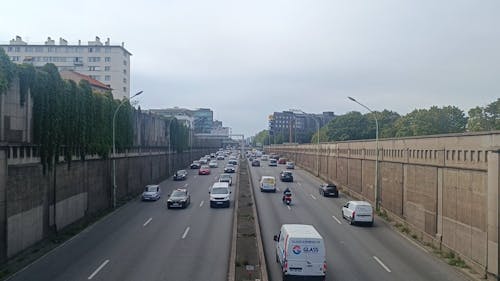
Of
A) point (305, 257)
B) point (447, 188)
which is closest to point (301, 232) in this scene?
point (305, 257)

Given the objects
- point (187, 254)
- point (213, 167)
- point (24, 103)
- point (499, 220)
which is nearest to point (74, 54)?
point (213, 167)

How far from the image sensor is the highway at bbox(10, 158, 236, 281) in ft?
64.8

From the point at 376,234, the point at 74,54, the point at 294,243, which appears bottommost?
the point at 376,234

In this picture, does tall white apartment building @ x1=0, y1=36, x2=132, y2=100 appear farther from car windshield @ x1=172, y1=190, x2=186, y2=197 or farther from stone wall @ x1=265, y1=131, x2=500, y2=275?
stone wall @ x1=265, y1=131, x2=500, y2=275

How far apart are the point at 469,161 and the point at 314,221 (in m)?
13.5

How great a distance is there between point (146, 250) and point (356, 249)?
1107 cm

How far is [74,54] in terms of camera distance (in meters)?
108

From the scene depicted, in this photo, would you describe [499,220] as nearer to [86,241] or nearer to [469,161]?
[469,161]

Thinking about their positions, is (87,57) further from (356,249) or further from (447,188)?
(447,188)

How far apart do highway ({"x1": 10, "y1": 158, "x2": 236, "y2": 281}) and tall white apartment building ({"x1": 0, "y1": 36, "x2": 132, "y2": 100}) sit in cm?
7694

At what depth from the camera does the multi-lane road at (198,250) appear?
786 inches

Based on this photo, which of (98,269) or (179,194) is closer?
(98,269)

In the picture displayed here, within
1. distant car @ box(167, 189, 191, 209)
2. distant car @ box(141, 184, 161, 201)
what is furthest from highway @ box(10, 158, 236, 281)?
distant car @ box(141, 184, 161, 201)

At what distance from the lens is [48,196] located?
27.8 m
